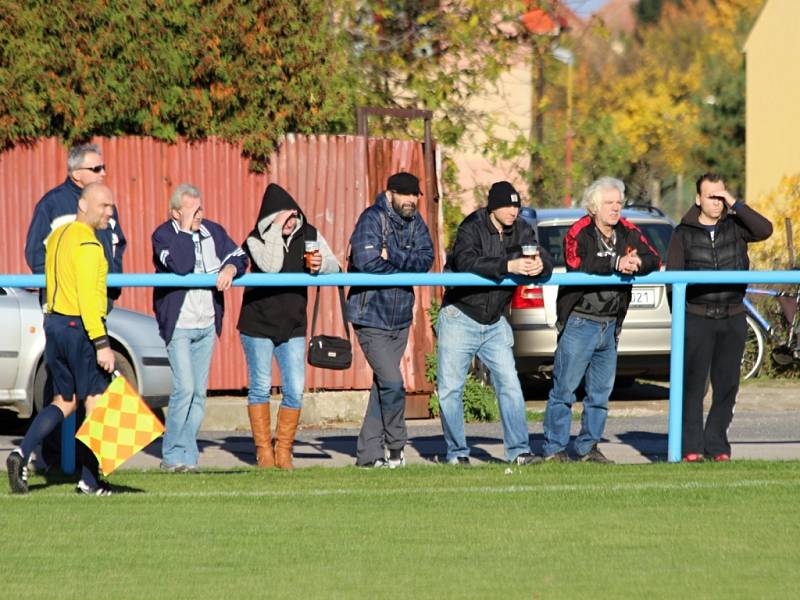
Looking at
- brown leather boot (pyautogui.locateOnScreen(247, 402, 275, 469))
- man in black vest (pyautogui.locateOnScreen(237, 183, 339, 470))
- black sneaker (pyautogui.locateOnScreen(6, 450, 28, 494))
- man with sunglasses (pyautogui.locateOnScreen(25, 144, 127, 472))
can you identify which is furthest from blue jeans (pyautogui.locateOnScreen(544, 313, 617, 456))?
black sneaker (pyautogui.locateOnScreen(6, 450, 28, 494))

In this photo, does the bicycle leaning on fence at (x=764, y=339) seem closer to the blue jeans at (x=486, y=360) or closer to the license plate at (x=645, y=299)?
the license plate at (x=645, y=299)

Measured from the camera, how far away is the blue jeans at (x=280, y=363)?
32.6 feet

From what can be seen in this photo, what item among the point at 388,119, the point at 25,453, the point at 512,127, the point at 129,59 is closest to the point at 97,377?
the point at 25,453

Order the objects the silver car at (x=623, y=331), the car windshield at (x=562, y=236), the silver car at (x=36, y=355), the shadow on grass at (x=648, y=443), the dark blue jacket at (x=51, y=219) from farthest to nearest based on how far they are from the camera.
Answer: the car windshield at (x=562, y=236), the silver car at (x=623, y=331), the silver car at (x=36, y=355), the shadow on grass at (x=648, y=443), the dark blue jacket at (x=51, y=219)

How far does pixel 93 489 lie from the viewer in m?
8.77

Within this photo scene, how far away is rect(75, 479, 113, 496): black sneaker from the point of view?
8.75 meters

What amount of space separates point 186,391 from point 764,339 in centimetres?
792

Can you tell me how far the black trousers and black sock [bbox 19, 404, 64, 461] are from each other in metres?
3.87

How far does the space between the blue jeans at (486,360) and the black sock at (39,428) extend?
2.45 meters

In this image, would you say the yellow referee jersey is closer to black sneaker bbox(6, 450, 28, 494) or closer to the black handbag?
black sneaker bbox(6, 450, 28, 494)

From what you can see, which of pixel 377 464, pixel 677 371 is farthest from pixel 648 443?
pixel 377 464

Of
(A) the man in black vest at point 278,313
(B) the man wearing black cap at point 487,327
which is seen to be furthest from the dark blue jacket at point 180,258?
(B) the man wearing black cap at point 487,327

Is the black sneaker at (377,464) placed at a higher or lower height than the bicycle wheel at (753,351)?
lower

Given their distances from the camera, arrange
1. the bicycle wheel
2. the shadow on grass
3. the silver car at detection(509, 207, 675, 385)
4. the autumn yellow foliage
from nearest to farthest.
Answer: the shadow on grass < the silver car at detection(509, 207, 675, 385) < the bicycle wheel < the autumn yellow foliage
